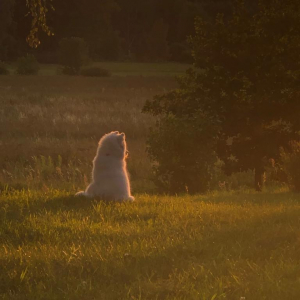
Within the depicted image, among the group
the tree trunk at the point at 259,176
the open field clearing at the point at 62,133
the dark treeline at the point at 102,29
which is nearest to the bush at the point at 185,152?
the open field clearing at the point at 62,133

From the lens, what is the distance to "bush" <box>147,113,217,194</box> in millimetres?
15102

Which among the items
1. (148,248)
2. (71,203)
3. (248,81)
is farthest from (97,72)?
(148,248)

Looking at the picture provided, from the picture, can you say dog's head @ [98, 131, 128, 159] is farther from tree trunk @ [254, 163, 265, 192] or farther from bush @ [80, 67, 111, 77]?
bush @ [80, 67, 111, 77]

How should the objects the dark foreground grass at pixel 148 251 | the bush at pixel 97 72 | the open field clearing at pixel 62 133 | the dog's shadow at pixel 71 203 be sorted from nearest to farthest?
the dark foreground grass at pixel 148 251 < the dog's shadow at pixel 71 203 < the open field clearing at pixel 62 133 < the bush at pixel 97 72

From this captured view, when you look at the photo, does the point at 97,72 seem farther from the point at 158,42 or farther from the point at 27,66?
the point at 158,42

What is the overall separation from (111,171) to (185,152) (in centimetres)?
534

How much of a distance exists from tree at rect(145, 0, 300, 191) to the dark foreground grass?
6.66 m

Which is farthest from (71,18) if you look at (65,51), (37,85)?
(37,85)

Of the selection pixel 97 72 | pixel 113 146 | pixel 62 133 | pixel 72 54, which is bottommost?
pixel 62 133

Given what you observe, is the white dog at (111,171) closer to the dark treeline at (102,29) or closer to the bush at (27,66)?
the bush at (27,66)

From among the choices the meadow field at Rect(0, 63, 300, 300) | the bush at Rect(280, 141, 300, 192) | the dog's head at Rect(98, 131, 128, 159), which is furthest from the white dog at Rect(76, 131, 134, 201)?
the bush at Rect(280, 141, 300, 192)

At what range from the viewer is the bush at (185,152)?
49.5 feet

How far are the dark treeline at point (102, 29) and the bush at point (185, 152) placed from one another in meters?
67.4

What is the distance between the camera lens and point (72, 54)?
250ft
